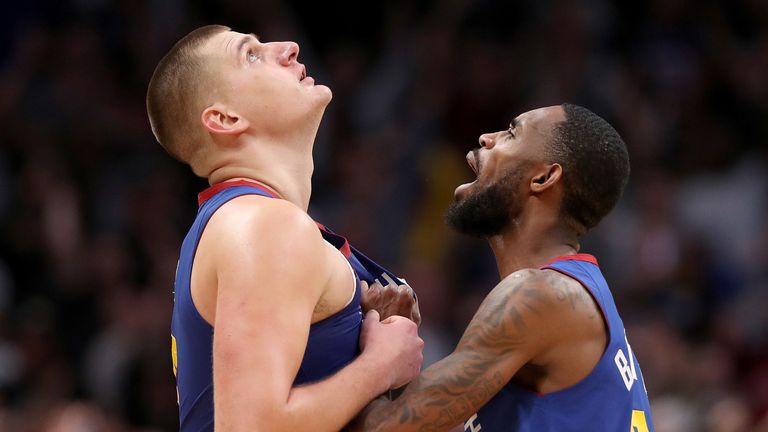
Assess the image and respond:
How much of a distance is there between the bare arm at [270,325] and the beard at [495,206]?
875mm

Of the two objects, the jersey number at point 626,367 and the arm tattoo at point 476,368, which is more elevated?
the arm tattoo at point 476,368

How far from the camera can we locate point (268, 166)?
3934mm

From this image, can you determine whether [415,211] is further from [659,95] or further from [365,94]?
[659,95]

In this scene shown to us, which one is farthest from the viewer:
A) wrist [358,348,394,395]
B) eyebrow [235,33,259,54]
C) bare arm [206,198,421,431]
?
eyebrow [235,33,259,54]

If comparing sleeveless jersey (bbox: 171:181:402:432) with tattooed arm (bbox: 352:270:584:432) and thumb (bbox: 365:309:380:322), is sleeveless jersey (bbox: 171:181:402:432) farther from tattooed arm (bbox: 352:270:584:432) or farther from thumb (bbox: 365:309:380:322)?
tattooed arm (bbox: 352:270:584:432)

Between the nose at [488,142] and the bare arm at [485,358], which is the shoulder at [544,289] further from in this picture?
the nose at [488,142]

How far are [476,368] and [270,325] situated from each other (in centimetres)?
75

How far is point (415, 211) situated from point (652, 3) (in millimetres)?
2651

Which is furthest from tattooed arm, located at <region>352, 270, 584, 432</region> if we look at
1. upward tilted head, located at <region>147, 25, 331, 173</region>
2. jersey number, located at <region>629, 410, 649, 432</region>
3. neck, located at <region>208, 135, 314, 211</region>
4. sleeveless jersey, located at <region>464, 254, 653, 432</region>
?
upward tilted head, located at <region>147, 25, 331, 173</region>

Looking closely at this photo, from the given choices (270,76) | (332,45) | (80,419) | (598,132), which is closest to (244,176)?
(270,76)

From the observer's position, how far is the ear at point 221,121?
12.8 ft

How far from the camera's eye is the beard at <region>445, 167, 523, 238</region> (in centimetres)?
436

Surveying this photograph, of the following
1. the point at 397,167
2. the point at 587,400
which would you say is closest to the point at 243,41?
the point at 587,400

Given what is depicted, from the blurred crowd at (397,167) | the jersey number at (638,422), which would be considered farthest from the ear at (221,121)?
the blurred crowd at (397,167)
